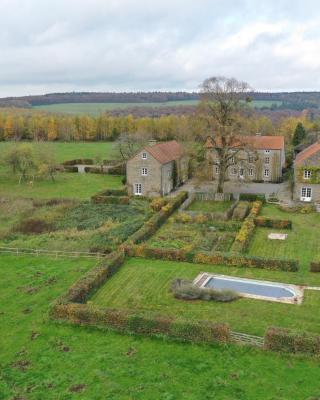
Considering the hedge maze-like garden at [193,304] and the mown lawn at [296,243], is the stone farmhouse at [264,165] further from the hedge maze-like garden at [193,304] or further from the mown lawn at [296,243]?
the hedge maze-like garden at [193,304]

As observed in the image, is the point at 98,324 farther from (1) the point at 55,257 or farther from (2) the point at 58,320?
(1) the point at 55,257

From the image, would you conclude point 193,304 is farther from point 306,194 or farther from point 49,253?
point 306,194

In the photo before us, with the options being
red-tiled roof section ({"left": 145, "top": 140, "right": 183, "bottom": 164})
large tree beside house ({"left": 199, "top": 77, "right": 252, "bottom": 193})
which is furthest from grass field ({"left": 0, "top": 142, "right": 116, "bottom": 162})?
large tree beside house ({"left": 199, "top": 77, "right": 252, "bottom": 193})

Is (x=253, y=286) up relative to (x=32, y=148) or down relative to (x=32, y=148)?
down

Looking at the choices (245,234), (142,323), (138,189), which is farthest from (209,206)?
(142,323)

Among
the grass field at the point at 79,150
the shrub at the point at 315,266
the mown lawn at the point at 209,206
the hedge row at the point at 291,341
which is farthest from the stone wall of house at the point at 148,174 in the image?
the hedge row at the point at 291,341

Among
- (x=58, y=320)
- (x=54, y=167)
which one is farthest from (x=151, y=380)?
(x=54, y=167)

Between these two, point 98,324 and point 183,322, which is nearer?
point 183,322
